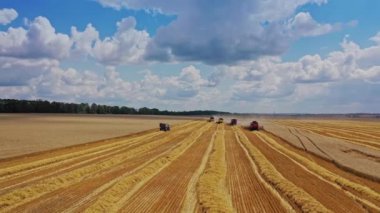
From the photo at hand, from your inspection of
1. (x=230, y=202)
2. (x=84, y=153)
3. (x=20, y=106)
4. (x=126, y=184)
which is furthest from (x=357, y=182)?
(x=20, y=106)

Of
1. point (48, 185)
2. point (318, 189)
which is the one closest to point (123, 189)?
point (48, 185)

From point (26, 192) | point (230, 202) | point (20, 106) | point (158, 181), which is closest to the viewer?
point (230, 202)

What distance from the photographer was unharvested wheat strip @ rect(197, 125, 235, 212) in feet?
49.4

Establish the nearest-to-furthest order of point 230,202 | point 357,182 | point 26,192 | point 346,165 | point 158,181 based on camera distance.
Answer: point 230,202, point 26,192, point 158,181, point 357,182, point 346,165

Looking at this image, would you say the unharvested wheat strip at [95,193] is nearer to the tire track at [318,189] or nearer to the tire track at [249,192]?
the tire track at [249,192]

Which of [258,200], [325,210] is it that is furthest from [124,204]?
[325,210]

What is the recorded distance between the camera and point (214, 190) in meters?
18.1

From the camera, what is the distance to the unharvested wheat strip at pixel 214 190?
15.1m

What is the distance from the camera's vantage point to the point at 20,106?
179625 millimetres

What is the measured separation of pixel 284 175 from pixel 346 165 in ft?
25.6

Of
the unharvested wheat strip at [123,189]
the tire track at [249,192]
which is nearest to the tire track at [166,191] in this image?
the unharvested wheat strip at [123,189]

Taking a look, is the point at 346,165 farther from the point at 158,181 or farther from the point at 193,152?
the point at 158,181

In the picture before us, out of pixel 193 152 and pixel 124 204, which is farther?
pixel 193 152

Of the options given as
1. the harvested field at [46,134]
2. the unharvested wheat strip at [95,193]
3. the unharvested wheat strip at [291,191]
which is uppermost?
the harvested field at [46,134]
